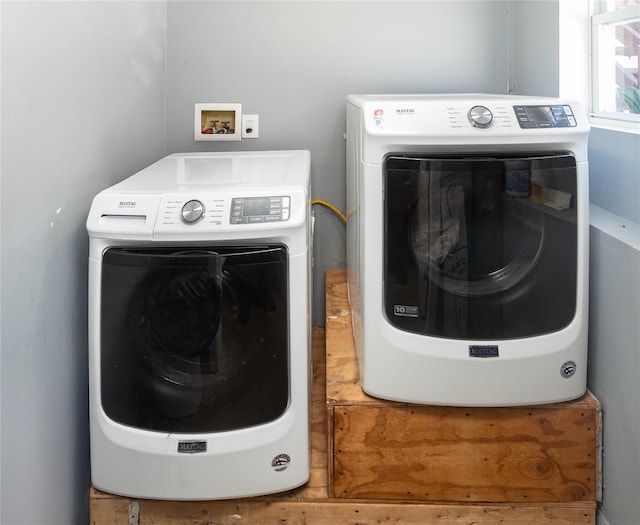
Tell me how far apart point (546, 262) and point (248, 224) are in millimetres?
702

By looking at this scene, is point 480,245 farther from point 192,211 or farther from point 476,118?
point 192,211

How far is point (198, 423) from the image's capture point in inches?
46.9

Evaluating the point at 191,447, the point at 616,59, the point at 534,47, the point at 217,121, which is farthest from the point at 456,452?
the point at 217,121

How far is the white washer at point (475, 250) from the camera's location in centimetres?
120

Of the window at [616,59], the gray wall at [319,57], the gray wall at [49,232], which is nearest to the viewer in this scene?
the gray wall at [49,232]

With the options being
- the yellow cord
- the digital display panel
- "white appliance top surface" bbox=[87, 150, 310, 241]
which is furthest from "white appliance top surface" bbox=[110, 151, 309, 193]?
the digital display panel

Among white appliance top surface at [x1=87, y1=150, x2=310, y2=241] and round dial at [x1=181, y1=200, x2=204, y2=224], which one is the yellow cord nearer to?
white appliance top surface at [x1=87, y1=150, x2=310, y2=241]

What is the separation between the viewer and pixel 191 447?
46.4 inches

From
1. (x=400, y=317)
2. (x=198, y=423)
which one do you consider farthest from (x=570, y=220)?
(x=198, y=423)

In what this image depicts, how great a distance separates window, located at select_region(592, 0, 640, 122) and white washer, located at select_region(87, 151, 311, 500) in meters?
1.02

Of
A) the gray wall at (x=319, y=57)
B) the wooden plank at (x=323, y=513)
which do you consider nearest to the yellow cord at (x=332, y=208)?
the gray wall at (x=319, y=57)

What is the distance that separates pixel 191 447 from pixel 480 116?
3.29ft

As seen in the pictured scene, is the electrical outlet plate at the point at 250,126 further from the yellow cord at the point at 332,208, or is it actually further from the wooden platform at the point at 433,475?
the wooden platform at the point at 433,475

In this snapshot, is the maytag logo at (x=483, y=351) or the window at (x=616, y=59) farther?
the window at (x=616, y=59)
